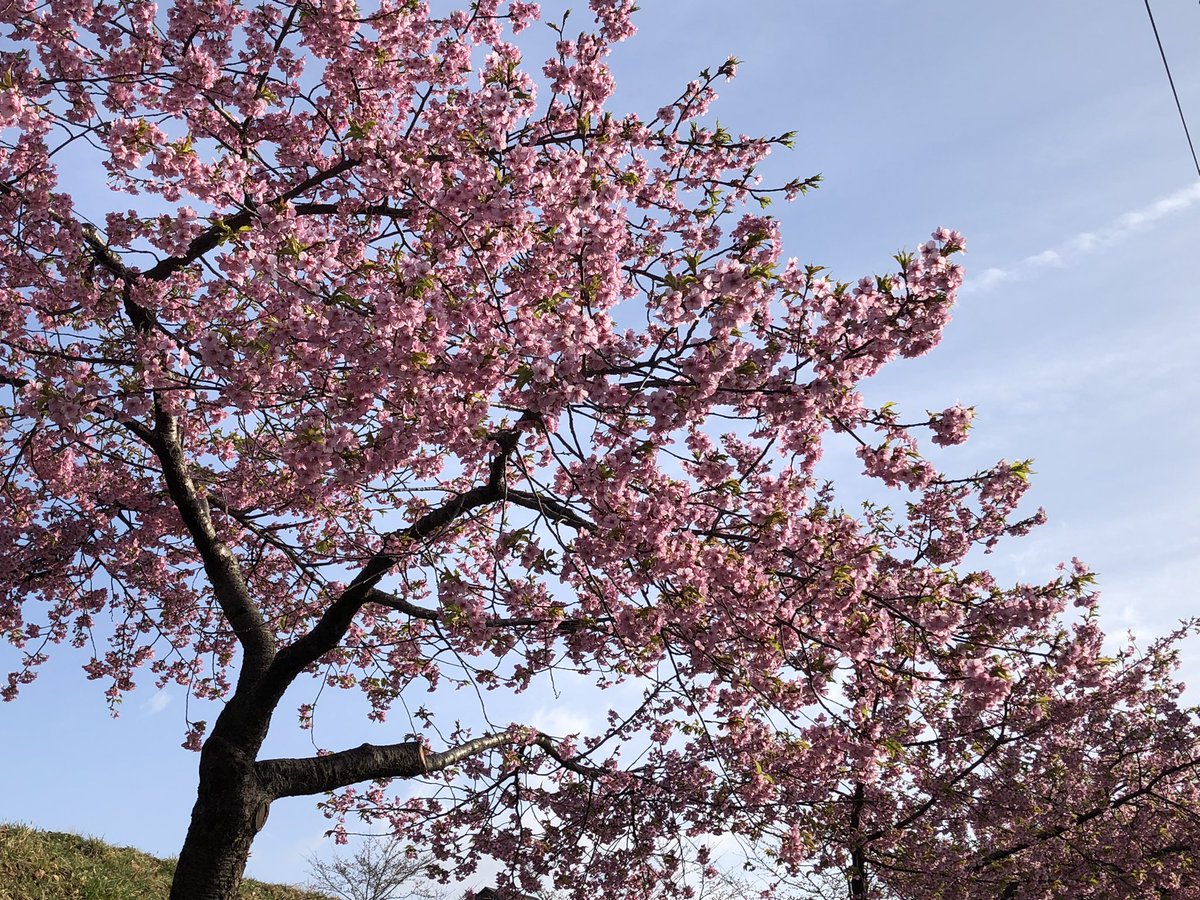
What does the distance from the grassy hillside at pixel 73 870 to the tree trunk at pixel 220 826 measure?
3567 millimetres

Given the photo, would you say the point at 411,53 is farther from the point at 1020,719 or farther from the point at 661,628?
the point at 1020,719

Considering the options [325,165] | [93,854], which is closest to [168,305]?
[325,165]

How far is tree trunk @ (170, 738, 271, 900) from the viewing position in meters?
7.63

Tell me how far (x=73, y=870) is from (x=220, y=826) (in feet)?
14.9

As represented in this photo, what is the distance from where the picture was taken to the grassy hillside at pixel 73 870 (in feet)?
32.8

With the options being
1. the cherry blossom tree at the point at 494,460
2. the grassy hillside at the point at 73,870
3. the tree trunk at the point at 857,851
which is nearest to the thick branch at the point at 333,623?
the cherry blossom tree at the point at 494,460

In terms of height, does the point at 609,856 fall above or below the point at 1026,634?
below

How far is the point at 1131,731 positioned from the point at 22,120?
1626 cm

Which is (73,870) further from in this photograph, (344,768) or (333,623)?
(333,623)

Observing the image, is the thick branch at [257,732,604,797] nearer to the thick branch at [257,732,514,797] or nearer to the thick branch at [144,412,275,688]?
the thick branch at [257,732,514,797]

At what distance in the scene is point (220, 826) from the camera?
775 cm

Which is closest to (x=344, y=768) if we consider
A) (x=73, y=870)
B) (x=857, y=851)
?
(x=73, y=870)

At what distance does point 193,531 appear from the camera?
29.5 feet

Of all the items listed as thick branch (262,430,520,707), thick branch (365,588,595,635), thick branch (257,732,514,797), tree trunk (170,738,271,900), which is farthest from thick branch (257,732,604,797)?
thick branch (365,588,595,635)
